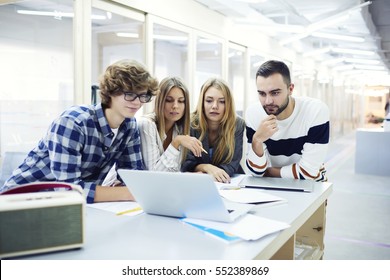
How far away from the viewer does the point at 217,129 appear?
8.18ft

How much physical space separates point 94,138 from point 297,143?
4.02 feet

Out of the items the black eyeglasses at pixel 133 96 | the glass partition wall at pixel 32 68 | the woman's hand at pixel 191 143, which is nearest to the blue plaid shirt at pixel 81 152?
the black eyeglasses at pixel 133 96

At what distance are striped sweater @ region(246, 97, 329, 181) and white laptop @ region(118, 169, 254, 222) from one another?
853mm

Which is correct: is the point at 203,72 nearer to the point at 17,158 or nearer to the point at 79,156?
the point at 17,158

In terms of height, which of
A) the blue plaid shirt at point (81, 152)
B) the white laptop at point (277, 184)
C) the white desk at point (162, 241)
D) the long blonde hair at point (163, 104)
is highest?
the long blonde hair at point (163, 104)

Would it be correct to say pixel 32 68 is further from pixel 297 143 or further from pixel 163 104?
pixel 297 143

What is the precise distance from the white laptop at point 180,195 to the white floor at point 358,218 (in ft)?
6.84

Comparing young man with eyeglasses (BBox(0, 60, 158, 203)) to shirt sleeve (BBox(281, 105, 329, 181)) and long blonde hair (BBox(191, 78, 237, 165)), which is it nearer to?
long blonde hair (BBox(191, 78, 237, 165))

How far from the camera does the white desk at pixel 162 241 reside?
3.44 feet

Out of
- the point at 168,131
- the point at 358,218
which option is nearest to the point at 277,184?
the point at 168,131

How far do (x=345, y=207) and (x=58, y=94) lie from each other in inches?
136

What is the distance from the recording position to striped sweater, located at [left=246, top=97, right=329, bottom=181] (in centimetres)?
219

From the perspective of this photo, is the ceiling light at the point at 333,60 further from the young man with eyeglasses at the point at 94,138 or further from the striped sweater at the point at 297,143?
the young man with eyeglasses at the point at 94,138

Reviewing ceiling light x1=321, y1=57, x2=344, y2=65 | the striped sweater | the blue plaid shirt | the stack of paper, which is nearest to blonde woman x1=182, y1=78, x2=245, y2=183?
the striped sweater
